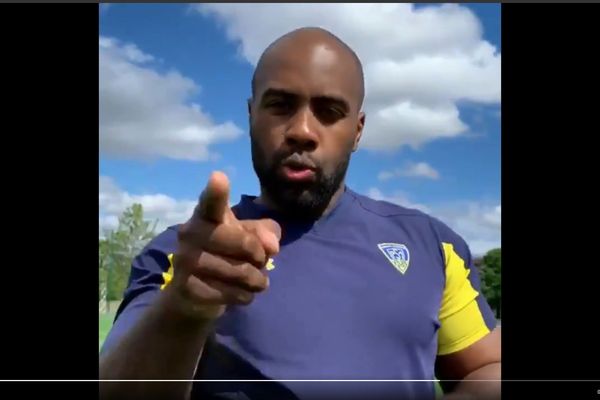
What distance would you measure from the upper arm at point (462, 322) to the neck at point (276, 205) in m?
0.24

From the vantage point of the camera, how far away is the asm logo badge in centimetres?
125

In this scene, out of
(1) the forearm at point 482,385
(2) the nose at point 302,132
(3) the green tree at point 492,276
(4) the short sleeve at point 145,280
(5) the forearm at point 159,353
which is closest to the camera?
(5) the forearm at point 159,353

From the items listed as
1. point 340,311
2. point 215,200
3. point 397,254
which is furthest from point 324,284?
point 215,200

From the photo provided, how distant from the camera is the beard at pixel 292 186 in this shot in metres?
1.23

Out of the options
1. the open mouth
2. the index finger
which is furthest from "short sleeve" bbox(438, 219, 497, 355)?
the index finger

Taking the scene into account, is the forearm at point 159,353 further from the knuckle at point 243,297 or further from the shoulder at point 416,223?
the shoulder at point 416,223

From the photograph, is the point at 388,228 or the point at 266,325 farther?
the point at 388,228

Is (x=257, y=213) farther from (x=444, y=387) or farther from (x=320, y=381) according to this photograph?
(x=444, y=387)

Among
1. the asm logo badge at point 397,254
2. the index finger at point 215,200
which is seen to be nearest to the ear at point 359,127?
the asm logo badge at point 397,254

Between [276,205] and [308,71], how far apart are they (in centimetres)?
28
